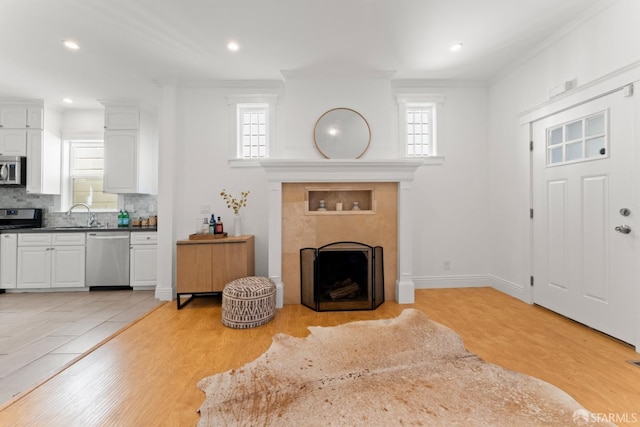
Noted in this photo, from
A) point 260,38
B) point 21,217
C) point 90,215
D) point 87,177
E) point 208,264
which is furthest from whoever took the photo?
point 87,177

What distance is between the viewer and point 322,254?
3.21m

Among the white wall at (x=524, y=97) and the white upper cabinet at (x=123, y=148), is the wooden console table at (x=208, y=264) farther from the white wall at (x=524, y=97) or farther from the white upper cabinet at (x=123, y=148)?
the white wall at (x=524, y=97)

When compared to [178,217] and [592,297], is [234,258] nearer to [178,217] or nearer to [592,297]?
[178,217]

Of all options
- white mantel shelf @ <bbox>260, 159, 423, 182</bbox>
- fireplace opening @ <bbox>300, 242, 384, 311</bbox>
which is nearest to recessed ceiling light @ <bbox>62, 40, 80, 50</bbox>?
white mantel shelf @ <bbox>260, 159, 423, 182</bbox>

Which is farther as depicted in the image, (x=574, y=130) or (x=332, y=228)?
(x=332, y=228)

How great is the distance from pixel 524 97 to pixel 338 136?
221 cm

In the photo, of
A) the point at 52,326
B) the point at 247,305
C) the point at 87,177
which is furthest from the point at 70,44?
the point at 247,305

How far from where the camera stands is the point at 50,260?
394cm

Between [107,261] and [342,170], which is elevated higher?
[342,170]

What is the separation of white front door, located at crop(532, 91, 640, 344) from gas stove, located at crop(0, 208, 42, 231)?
6.93 m

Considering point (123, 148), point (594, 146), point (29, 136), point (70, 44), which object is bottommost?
point (594, 146)

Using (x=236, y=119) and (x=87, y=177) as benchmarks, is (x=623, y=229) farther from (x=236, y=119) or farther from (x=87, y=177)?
(x=87, y=177)

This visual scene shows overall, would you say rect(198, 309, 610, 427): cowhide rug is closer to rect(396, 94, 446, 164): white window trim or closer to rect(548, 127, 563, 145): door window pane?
rect(548, 127, 563, 145): door window pane

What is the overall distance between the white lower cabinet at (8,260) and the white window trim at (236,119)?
10.6ft
